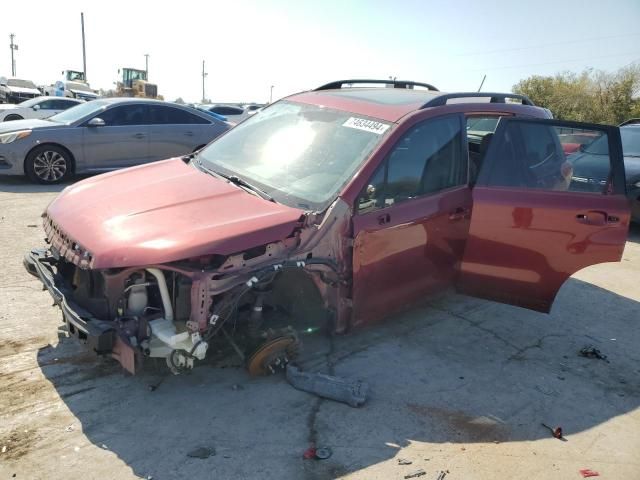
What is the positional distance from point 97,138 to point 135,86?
31.7m

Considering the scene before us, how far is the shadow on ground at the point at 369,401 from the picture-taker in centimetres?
272

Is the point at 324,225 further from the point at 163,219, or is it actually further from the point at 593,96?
the point at 593,96

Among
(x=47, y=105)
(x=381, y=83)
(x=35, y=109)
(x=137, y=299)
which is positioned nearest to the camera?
(x=137, y=299)

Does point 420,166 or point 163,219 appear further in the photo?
point 420,166

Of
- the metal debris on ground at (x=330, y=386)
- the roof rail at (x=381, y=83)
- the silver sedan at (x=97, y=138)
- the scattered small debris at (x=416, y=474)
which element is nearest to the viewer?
the scattered small debris at (x=416, y=474)

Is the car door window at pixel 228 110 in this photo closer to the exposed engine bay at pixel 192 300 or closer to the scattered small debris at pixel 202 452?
the exposed engine bay at pixel 192 300

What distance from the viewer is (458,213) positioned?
4.05 m

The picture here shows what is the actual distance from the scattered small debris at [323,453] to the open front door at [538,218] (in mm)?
1944

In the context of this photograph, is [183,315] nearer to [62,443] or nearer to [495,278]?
[62,443]

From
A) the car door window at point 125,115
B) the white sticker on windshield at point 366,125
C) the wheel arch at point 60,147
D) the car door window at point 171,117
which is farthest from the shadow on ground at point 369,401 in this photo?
the car door window at point 171,117

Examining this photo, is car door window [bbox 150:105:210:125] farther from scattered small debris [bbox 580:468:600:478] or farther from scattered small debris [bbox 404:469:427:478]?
scattered small debris [bbox 580:468:600:478]

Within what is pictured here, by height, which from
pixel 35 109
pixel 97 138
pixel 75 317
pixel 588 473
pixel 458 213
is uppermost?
pixel 35 109

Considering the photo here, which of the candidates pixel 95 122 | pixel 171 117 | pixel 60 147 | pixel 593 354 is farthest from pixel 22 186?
pixel 593 354

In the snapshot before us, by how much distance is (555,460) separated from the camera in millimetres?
2861
